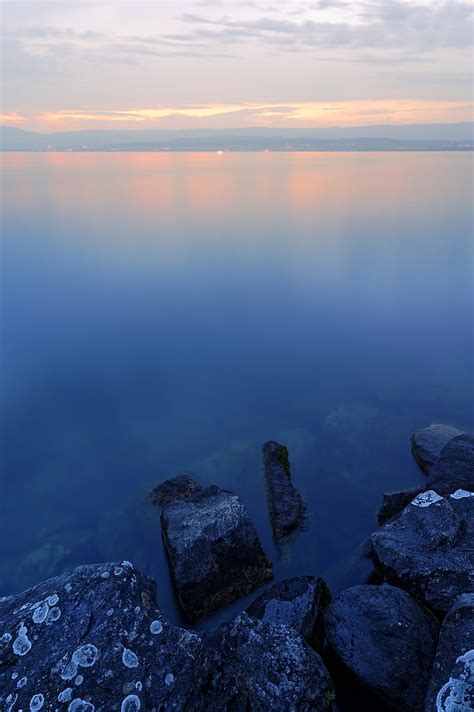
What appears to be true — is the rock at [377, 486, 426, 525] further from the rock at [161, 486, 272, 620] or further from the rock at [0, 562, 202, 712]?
the rock at [0, 562, 202, 712]

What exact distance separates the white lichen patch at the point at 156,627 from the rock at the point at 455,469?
6.62m

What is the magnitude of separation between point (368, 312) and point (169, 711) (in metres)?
24.2

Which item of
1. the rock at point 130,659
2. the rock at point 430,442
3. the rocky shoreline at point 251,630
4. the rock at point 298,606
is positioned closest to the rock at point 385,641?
the rocky shoreline at point 251,630

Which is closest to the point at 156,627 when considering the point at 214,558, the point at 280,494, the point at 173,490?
the point at 214,558

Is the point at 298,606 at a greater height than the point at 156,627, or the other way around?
the point at 156,627

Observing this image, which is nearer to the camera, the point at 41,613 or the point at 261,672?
the point at 261,672

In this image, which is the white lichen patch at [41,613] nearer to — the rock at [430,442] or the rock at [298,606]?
the rock at [298,606]

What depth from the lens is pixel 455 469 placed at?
35.7ft

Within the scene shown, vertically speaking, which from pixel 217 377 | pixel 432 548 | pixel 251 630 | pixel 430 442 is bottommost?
pixel 217 377

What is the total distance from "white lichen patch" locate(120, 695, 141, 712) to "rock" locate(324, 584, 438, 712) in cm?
352

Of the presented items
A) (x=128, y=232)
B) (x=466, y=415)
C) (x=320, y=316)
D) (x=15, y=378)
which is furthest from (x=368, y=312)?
(x=128, y=232)

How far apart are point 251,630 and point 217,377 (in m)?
14.1

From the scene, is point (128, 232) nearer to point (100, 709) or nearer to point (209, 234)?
point (209, 234)

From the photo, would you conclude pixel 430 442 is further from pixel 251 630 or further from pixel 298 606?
pixel 251 630
